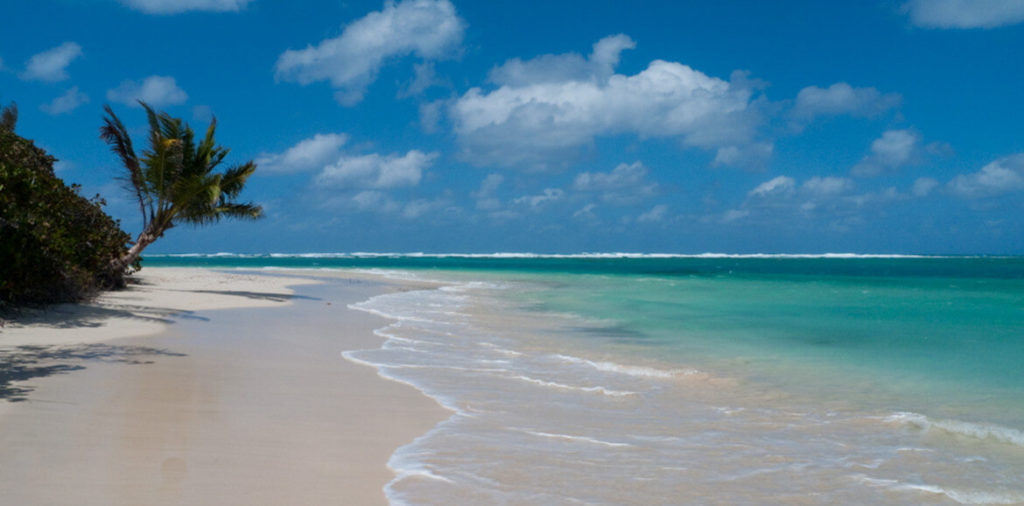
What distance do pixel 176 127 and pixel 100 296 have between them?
6247 mm

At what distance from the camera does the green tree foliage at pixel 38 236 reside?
32.6 ft

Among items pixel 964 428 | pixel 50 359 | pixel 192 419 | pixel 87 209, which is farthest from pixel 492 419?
pixel 87 209

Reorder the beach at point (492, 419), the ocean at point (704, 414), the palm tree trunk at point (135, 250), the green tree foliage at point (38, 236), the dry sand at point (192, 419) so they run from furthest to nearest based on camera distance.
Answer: the palm tree trunk at point (135, 250) → the green tree foliage at point (38, 236) → the ocean at point (704, 414) → the beach at point (492, 419) → the dry sand at point (192, 419)

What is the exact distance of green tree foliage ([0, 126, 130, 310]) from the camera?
9.93 metres

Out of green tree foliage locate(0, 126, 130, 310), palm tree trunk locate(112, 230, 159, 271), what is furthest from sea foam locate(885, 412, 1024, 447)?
palm tree trunk locate(112, 230, 159, 271)

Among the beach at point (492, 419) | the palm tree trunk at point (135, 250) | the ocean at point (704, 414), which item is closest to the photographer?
the beach at point (492, 419)

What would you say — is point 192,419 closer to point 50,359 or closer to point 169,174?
point 50,359

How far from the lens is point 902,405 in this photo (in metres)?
7.41

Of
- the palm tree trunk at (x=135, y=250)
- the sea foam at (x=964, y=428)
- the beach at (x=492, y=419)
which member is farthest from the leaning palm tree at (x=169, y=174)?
the sea foam at (x=964, y=428)

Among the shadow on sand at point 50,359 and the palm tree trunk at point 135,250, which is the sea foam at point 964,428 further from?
the palm tree trunk at point 135,250

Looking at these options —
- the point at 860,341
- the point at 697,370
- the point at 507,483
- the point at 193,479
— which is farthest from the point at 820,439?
the point at 860,341

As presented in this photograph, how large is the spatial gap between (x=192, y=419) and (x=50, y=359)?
332 centimetres

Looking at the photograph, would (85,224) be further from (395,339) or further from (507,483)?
(507,483)

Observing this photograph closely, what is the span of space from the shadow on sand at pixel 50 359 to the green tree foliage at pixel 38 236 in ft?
5.90
